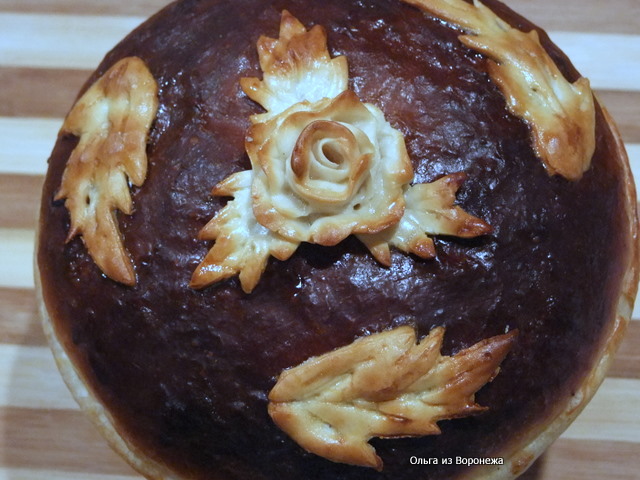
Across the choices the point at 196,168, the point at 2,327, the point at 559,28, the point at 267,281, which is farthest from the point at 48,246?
A: the point at 559,28

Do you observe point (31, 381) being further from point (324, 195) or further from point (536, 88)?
point (536, 88)

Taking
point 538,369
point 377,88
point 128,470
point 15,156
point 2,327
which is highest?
point 377,88

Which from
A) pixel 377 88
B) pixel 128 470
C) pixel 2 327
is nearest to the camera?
pixel 377 88

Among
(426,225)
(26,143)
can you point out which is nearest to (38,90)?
(26,143)

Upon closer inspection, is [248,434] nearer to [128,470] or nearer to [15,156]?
[128,470]

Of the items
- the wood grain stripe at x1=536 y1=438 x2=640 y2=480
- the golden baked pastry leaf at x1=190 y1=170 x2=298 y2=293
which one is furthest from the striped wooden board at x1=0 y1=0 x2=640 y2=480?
the golden baked pastry leaf at x1=190 y1=170 x2=298 y2=293

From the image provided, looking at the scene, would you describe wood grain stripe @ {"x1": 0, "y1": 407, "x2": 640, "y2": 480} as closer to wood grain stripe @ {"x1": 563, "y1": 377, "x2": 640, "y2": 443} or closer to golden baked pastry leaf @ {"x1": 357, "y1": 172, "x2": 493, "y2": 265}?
Answer: wood grain stripe @ {"x1": 563, "y1": 377, "x2": 640, "y2": 443}
